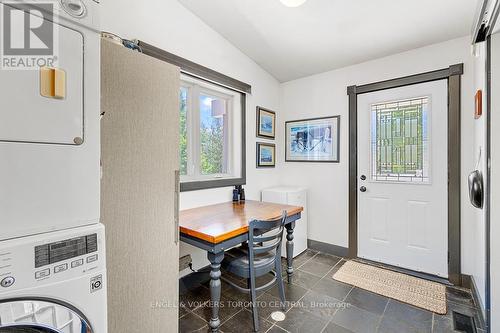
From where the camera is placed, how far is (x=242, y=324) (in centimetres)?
179

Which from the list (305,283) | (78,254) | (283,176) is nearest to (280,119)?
(283,176)

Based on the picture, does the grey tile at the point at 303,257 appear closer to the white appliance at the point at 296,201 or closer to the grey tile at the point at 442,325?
the white appliance at the point at 296,201

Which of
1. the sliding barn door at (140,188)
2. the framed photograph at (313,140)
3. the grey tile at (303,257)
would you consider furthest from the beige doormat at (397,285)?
the sliding barn door at (140,188)

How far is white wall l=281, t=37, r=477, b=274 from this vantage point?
224cm

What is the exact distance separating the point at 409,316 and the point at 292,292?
0.93 metres

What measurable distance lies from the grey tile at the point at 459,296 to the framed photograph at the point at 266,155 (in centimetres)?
226

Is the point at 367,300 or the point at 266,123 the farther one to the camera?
the point at 266,123

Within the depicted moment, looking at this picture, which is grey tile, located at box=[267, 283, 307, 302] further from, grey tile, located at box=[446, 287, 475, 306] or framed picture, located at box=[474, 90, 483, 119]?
framed picture, located at box=[474, 90, 483, 119]

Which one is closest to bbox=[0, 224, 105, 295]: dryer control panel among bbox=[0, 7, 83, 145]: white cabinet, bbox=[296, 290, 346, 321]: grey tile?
bbox=[0, 7, 83, 145]: white cabinet

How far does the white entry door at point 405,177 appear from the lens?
240 cm

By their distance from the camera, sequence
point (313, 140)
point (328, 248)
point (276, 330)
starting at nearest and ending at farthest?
point (276, 330) → point (328, 248) → point (313, 140)

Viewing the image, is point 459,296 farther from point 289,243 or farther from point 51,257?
point 51,257

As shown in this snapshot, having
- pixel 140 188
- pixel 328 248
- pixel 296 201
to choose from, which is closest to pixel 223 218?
pixel 140 188

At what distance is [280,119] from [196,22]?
1715 mm
